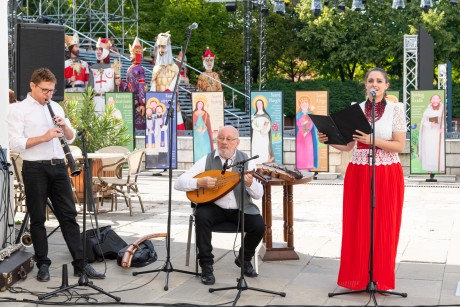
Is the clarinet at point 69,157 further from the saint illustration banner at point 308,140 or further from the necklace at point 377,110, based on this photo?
the saint illustration banner at point 308,140

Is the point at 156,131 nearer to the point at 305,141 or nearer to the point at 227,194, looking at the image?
the point at 305,141

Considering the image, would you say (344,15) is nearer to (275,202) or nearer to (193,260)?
(275,202)

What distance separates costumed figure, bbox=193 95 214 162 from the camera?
51.5 feet

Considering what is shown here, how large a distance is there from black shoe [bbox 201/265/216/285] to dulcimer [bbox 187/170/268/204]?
0.51 metres

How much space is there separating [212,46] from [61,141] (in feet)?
113

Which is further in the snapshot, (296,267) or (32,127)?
(296,267)

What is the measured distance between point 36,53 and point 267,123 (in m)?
7.44

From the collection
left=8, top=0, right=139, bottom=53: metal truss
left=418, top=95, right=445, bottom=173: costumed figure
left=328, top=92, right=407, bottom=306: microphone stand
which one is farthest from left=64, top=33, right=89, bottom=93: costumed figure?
left=328, top=92, right=407, bottom=306: microphone stand

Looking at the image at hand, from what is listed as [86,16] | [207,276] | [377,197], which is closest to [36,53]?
[207,276]

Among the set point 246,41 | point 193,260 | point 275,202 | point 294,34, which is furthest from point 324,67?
point 193,260

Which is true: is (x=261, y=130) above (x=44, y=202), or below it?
above

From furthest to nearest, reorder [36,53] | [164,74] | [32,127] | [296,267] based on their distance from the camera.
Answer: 1. [164,74]
2. [36,53]
3. [296,267]
4. [32,127]

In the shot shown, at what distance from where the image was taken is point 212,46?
4041 cm

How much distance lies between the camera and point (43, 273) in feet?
22.2
